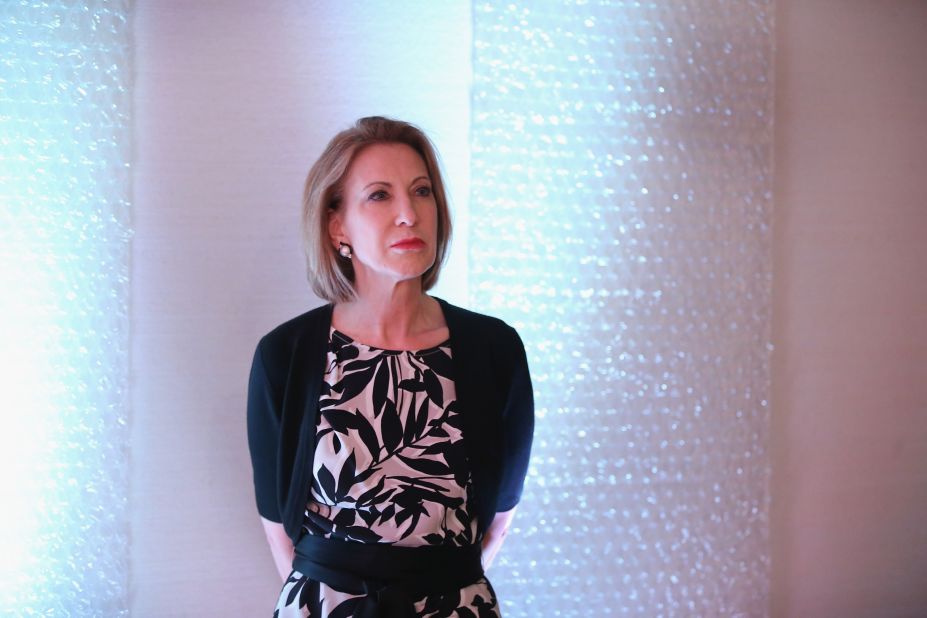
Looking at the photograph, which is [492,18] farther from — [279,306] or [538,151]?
[279,306]

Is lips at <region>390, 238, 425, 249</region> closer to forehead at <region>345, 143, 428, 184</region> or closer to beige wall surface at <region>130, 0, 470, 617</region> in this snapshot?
forehead at <region>345, 143, 428, 184</region>

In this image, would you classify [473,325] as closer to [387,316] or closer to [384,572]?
[387,316]

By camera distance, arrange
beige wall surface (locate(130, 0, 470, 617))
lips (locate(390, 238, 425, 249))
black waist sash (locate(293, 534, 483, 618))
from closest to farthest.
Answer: black waist sash (locate(293, 534, 483, 618)), lips (locate(390, 238, 425, 249)), beige wall surface (locate(130, 0, 470, 617))

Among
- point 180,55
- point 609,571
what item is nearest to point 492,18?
point 180,55

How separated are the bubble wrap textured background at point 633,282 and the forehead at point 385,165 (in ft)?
2.27

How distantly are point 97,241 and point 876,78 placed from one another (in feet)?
9.75

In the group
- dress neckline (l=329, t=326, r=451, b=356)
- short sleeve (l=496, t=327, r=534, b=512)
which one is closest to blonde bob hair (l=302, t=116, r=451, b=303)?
dress neckline (l=329, t=326, r=451, b=356)

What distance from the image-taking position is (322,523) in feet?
5.83

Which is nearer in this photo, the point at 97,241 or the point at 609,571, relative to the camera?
the point at 97,241

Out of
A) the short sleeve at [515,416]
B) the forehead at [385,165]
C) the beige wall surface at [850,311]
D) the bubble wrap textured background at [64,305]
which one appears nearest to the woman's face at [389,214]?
the forehead at [385,165]

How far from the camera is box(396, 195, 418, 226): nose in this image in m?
1.82

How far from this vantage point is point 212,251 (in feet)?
8.38

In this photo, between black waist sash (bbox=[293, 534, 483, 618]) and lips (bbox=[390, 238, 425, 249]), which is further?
lips (bbox=[390, 238, 425, 249])

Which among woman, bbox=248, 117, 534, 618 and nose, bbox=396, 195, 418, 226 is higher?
nose, bbox=396, 195, 418, 226
